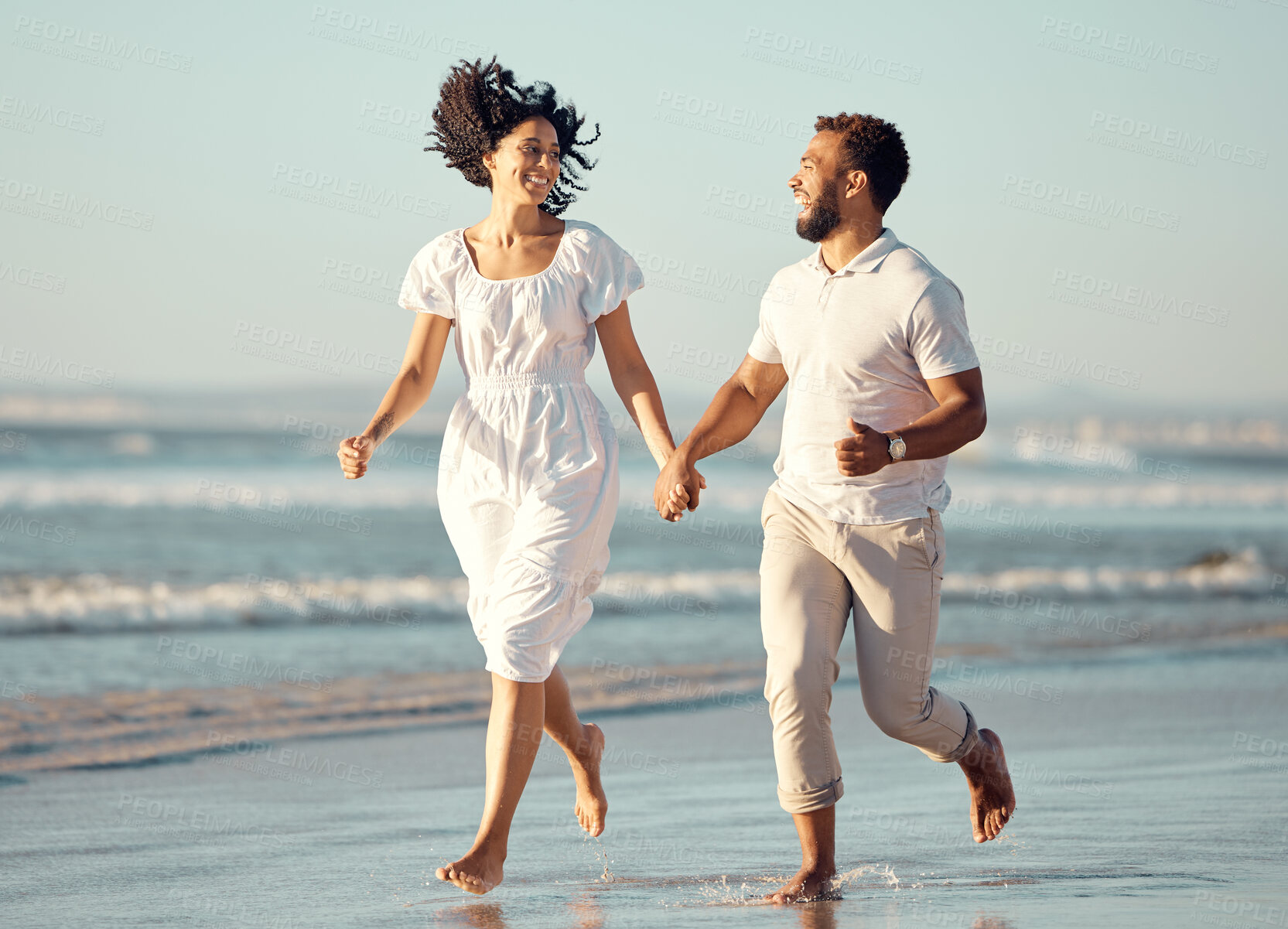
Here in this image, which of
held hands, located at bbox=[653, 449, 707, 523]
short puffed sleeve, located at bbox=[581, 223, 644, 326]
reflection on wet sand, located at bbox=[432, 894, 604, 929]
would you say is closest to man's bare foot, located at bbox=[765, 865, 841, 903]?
reflection on wet sand, located at bbox=[432, 894, 604, 929]

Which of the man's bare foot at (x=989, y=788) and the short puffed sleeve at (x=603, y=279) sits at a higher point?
the short puffed sleeve at (x=603, y=279)

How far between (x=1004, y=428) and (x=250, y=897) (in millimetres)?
40973

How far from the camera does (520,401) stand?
13.1ft

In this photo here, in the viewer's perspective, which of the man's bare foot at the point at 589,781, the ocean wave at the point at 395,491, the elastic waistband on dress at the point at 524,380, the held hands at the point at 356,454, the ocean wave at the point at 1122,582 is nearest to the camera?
the held hands at the point at 356,454

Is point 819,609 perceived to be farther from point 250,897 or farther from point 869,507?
point 250,897

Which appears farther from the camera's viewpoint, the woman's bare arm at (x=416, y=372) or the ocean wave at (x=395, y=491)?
the ocean wave at (x=395, y=491)

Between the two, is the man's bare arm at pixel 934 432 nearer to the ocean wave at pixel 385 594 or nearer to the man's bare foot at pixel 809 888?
the man's bare foot at pixel 809 888

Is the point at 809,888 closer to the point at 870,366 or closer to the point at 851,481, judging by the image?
the point at 851,481

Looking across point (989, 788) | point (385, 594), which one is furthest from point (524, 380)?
point (385, 594)

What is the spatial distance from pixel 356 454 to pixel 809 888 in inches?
69.1

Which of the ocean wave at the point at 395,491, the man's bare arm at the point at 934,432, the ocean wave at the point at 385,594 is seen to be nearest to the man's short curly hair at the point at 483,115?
the man's bare arm at the point at 934,432

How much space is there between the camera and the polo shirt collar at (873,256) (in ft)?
12.4

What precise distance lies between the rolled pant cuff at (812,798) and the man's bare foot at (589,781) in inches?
31.3

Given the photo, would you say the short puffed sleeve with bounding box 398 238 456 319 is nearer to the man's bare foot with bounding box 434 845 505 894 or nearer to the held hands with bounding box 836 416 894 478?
the held hands with bounding box 836 416 894 478
